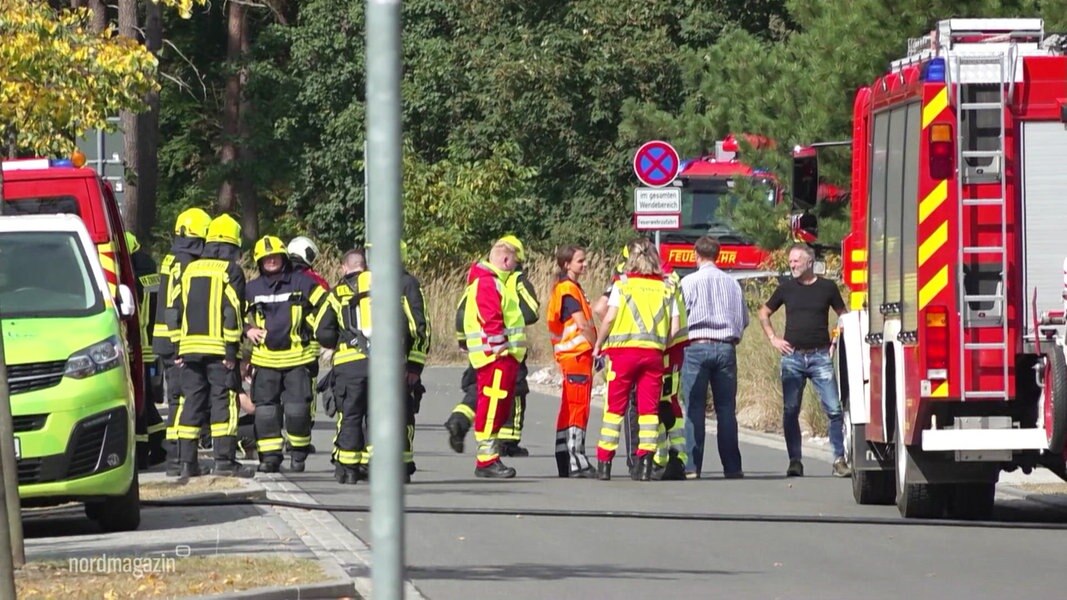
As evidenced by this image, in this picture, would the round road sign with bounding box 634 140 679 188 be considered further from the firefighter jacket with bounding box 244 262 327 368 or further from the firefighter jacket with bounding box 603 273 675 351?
the firefighter jacket with bounding box 244 262 327 368

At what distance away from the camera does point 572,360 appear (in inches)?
661

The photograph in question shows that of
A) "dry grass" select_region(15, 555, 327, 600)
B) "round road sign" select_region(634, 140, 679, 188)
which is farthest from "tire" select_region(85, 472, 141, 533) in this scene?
"round road sign" select_region(634, 140, 679, 188)

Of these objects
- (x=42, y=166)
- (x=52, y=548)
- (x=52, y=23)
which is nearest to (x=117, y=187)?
(x=52, y=23)

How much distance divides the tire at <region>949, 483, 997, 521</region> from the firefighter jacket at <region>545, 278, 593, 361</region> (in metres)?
4.24

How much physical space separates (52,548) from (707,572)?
3.51 metres

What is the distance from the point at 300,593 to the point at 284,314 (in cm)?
708

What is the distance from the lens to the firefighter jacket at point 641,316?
15.8 metres

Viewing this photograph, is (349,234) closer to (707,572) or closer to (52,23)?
(52,23)

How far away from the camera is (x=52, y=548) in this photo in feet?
37.2

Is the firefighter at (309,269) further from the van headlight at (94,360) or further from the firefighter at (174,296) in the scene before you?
the van headlight at (94,360)

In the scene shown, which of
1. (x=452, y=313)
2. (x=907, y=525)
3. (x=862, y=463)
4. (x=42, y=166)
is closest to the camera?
(x=907, y=525)

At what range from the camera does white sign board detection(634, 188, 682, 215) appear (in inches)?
874

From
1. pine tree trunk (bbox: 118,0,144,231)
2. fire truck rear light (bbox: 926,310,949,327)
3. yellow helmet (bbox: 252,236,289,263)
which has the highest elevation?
pine tree trunk (bbox: 118,0,144,231)

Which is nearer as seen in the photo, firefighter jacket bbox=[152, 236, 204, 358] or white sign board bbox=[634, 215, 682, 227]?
firefighter jacket bbox=[152, 236, 204, 358]
